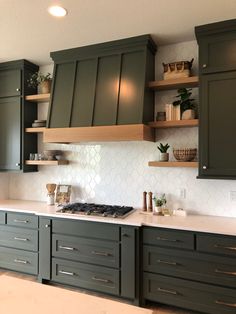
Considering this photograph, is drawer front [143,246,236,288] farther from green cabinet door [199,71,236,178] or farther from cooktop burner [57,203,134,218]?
green cabinet door [199,71,236,178]

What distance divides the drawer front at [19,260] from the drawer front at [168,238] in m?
1.41

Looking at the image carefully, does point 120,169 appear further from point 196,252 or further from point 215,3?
point 215,3

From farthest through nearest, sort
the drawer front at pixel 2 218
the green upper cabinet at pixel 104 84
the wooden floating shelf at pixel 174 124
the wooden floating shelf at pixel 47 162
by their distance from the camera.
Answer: the wooden floating shelf at pixel 47 162
the drawer front at pixel 2 218
the green upper cabinet at pixel 104 84
the wooden floating shelf at pixel 174 124

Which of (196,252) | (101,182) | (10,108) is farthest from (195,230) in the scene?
(10,108)

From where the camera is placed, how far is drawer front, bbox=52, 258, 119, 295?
8.51ft

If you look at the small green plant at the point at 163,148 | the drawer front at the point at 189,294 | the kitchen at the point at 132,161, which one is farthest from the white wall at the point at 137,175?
the drawer front at the point at 189,294

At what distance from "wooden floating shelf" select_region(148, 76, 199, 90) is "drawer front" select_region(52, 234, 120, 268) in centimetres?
173

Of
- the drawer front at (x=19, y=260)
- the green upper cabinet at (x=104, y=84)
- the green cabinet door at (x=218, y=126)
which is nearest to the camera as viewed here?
the green cabinet door at (x=218, y=126)

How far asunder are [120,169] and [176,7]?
5.99 feet

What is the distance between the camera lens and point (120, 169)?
10.5 ft

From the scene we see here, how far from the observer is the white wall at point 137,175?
2.82 metres

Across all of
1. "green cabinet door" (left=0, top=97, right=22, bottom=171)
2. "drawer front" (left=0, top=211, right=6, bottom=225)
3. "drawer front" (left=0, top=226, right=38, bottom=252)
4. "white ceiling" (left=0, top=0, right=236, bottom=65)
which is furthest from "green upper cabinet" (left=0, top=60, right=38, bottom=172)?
"drawer front" (left=0, top=226, right=38, bottom=252)

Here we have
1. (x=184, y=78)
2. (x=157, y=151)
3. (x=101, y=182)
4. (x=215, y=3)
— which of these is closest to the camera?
(x=215, y=3)

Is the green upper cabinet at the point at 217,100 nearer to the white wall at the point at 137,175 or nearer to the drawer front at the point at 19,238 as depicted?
the white wall at the point at 137,175
